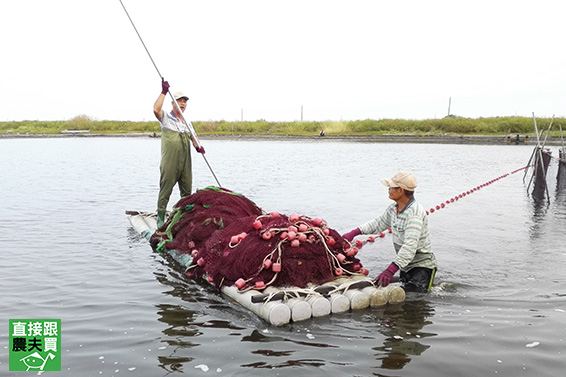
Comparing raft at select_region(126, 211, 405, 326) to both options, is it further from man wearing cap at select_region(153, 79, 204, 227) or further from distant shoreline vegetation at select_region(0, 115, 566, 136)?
distant shoreline vegetation at select_region(0, 115, 566, 136)

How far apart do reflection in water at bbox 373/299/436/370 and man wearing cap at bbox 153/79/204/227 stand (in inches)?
170

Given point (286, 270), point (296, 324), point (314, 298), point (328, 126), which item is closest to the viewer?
point (296, 324)

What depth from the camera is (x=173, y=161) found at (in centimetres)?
795

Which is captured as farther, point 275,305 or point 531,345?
point 275,305

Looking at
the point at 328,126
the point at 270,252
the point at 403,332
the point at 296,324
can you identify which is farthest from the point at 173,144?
the point at 328,126

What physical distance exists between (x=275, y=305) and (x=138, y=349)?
4.24 feet

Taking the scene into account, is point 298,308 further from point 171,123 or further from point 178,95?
point 178,95

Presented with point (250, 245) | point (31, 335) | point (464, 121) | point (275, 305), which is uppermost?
point (464, 121)

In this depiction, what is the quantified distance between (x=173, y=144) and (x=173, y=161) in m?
0.28

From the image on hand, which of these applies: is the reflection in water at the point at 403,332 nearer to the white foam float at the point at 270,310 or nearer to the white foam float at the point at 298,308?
the white foam float at the point at 298,308

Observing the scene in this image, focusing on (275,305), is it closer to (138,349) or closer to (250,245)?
(250,245)

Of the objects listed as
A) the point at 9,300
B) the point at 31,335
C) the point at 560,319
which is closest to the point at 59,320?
the point at 31,335

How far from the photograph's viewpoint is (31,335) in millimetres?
4641

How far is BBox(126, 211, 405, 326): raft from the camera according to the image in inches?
187
